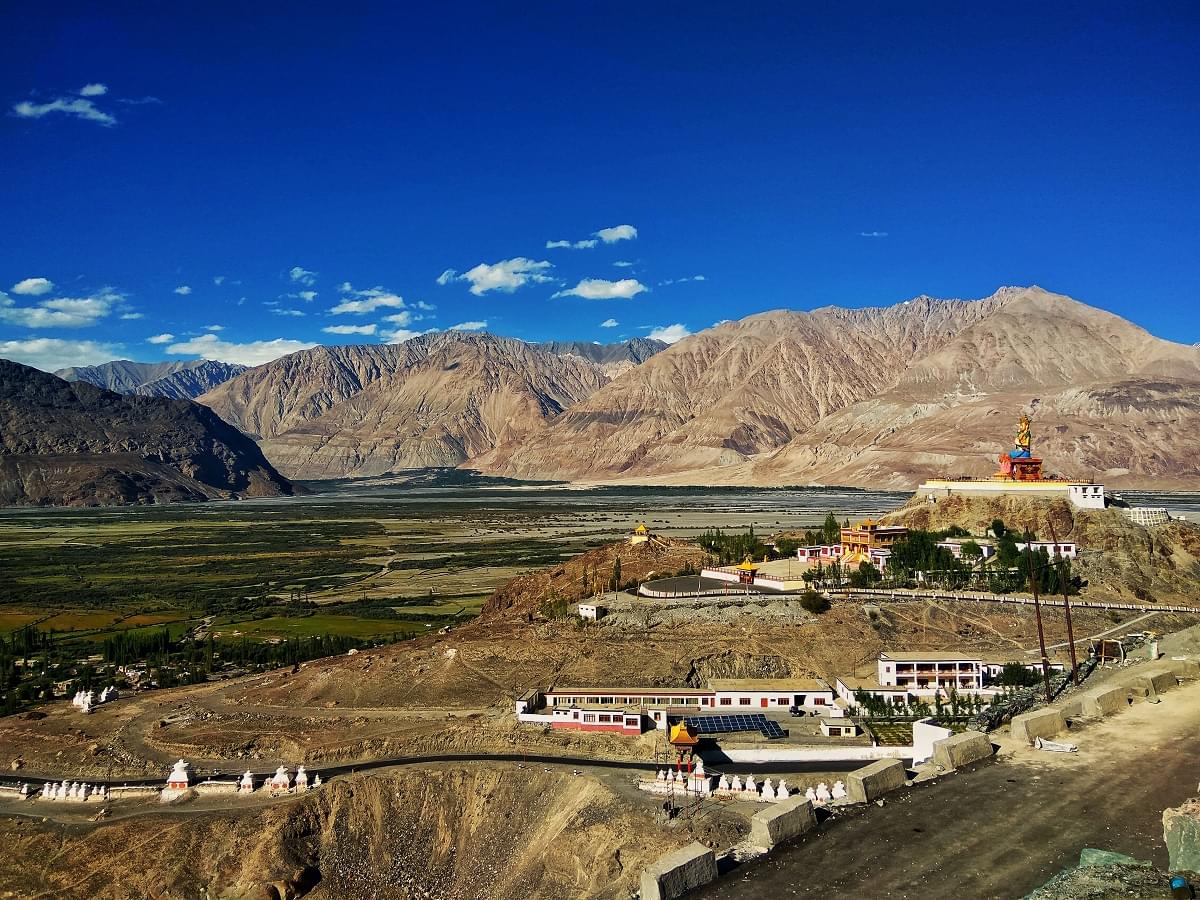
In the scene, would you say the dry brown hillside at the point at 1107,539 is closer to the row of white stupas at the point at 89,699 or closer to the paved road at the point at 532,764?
the paved road at the point at 532,764

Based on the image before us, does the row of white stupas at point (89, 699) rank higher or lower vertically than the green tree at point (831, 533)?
lower

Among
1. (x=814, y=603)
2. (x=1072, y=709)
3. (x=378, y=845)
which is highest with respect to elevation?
(x=1072, y=709)

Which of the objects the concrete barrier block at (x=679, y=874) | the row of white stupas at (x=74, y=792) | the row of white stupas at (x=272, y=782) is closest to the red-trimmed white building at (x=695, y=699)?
the row of white stupas at (x=272, y=782)

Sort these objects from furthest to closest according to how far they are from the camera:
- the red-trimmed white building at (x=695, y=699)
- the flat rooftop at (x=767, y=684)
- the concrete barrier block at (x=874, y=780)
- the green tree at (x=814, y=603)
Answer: the green tree at (x=814, y=603) → the flat rooftop at (x=767, y=684) → the red-trimmed white building at (x=695, y=699) → the concrete barrier block at (x=874, y=780)

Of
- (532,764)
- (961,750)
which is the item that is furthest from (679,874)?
(532,764)

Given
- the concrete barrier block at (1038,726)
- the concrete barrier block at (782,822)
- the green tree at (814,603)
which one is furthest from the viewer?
the green tree at (814,603)

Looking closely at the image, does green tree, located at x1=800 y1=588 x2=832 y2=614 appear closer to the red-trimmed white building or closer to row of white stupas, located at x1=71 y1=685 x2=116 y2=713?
the red-trimmed white building

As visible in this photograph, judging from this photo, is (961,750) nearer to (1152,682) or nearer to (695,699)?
(1152,682)

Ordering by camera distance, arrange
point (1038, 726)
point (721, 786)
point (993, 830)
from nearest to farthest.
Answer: point (993, 830) → point (1038, 726) → point (721, 786)
